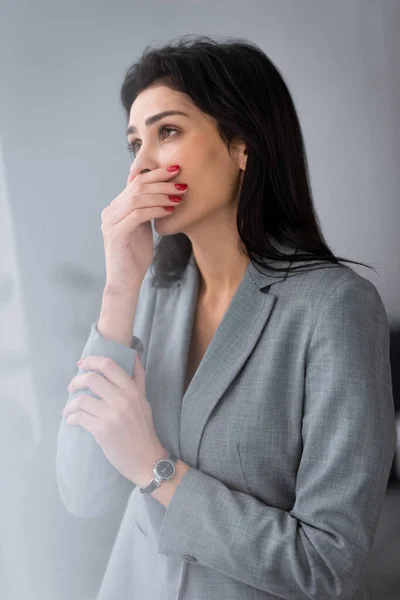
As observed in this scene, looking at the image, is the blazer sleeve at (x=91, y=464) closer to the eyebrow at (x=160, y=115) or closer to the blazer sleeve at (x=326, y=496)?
the blazer sleeve at (x=326, y=496)

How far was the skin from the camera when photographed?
106 cm

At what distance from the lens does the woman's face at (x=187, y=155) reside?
106cm

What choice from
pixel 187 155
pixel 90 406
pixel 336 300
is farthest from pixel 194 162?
pixel 90 406

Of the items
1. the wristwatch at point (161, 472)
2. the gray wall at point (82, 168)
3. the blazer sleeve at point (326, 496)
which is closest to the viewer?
the blazer sleeve at point (326, 496)

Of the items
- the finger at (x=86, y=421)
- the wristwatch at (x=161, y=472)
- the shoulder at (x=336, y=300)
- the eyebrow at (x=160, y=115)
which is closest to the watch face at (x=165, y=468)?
the wristwatch at (x=161, y=472)

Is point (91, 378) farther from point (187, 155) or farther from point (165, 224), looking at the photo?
point (187, 155)

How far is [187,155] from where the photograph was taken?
1052 millimetres

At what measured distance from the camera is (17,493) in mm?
1299

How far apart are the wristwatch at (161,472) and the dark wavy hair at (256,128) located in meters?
0.35

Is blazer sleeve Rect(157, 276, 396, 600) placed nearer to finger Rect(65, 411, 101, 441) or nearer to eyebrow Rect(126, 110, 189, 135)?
finger Rect(65, 411, 101, 441)

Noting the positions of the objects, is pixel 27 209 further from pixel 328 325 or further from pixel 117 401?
pixel 328 325

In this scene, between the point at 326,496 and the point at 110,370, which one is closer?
the point at 326,496

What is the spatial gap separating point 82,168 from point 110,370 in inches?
18.6


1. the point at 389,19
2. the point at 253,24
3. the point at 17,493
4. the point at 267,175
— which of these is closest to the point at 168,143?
the point at 267,175
